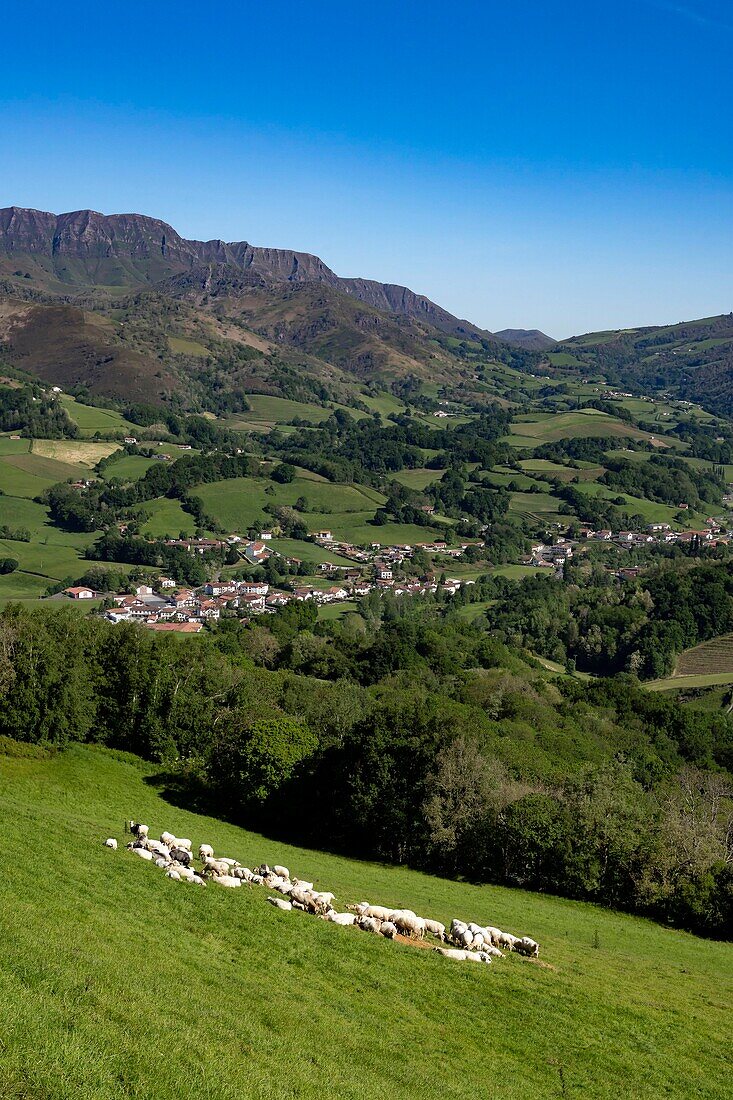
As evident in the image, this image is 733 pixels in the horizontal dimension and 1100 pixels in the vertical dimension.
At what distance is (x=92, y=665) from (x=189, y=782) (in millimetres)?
9965

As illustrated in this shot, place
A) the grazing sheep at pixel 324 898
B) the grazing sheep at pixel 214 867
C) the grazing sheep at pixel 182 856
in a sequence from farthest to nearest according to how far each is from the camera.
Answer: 1. the grazing sheep at pixel 182 856
2. the grazing sheep at pixel 214 867
3. the grazing sheep at pixel 324 898

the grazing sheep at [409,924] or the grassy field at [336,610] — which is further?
Result: the grassy field at [336,610]

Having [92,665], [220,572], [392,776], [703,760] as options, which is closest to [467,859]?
[392,776]

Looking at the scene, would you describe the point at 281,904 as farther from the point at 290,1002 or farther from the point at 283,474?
the point at 283,474

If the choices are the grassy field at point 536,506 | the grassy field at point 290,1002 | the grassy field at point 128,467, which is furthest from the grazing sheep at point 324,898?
the grassy field at point 536,506

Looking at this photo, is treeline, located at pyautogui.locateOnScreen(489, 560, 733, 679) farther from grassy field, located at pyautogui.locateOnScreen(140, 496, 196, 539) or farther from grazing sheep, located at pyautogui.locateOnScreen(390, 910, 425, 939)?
grazing sheep, located at pyautogui.locateOnScreen(390, 910, 425, 939)

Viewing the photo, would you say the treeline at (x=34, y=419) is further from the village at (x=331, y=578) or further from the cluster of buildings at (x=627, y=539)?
the cluster of buildings at (x=627, y=539)

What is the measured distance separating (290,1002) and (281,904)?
21.2 ft

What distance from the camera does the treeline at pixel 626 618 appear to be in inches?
4156

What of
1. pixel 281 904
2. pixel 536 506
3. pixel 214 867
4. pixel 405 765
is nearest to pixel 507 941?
pixel 281 904

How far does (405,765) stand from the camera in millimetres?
39438

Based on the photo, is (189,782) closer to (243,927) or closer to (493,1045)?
(243,927)

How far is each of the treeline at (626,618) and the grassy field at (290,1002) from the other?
257 ft

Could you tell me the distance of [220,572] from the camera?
131 m
